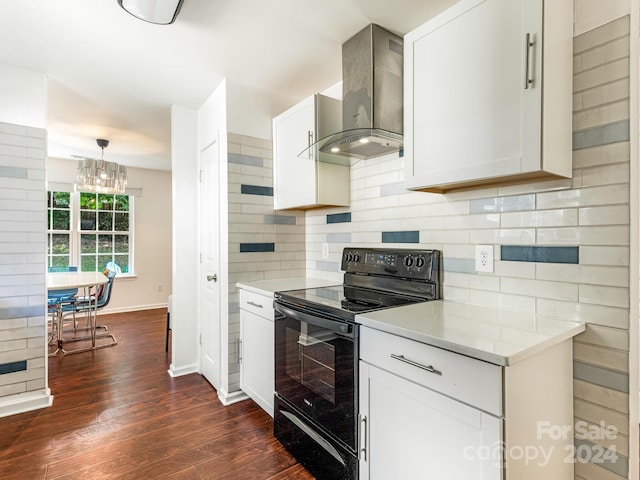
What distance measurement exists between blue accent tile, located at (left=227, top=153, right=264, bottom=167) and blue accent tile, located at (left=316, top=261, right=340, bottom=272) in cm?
90

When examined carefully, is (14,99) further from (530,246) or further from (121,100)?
(530,246)

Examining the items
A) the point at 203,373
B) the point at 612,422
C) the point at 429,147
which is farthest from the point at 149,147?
the point at 612,422

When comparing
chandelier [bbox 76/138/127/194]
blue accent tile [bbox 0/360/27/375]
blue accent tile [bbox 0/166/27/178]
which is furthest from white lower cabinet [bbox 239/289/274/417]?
chandelier [bbox 76/138/127/194]

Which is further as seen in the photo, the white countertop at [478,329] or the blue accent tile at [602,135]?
the blue accent tile at [602,135]

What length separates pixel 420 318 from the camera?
52.8 inches

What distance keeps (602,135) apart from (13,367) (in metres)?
3.56

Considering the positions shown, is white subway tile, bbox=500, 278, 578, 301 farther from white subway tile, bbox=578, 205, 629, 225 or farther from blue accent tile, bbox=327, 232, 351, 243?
blue accent tile, bbox=327, 232, 351, 243

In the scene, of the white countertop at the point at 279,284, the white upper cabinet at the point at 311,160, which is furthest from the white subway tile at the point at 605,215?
the white countertop at the point at 279,284

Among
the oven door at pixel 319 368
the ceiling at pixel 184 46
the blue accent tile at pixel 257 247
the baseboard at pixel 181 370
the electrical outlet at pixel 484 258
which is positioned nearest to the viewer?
the oven door at pixel 319 368

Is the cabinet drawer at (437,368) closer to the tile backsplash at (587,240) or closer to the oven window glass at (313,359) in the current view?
the oven window glass at (313,359)

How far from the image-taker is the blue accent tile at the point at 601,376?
1150mm

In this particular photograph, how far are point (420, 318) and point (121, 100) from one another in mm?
2990

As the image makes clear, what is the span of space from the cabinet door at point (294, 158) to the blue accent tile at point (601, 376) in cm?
159

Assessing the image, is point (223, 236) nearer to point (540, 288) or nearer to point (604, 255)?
point (540, 288)
